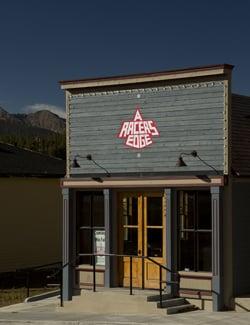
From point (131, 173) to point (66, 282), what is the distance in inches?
130

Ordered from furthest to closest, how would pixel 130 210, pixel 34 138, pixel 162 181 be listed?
pixel 34 138, pixel 130 210, pixel 162 181

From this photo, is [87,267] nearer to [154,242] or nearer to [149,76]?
[154,242]

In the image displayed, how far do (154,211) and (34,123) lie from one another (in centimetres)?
11535

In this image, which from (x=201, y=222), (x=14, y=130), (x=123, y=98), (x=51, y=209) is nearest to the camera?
(x=201, y=222)

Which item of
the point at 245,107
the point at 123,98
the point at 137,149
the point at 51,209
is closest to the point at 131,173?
the point at 137,149

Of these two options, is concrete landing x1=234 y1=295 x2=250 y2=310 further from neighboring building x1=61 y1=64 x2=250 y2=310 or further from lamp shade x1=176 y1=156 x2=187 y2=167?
lamp shade x1=176 y1=156 x2=187 y2=167

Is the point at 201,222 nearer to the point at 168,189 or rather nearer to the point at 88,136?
the point at 168,189

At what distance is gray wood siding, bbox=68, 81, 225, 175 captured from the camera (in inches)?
675

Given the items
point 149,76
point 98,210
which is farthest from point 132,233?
point 149,76

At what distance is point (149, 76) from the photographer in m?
A: 18.0

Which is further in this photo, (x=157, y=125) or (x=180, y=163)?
(x=157, y=125)

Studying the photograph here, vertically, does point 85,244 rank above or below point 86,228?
below

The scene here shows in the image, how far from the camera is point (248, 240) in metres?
17.4

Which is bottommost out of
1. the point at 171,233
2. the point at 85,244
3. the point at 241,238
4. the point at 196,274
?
the point at 196,274
